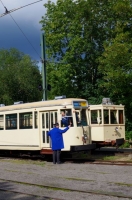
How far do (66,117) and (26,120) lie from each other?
2.34 m

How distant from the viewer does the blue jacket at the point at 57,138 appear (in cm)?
1557

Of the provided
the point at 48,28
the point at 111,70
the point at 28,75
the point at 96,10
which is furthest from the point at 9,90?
the point at 111,70

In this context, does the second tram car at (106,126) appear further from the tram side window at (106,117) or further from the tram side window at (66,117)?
the tram side window at (66,117)

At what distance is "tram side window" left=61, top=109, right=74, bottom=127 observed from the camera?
53.4ft

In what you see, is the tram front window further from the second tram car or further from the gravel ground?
the second tram car

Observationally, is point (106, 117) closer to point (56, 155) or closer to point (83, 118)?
point (83, 118)

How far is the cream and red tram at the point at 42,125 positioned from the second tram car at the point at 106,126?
11.1ft

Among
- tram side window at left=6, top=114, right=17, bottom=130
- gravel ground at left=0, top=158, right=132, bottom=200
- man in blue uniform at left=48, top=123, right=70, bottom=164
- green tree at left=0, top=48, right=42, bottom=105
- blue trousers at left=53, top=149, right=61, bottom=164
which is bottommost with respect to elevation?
gravel ground at left=0, top=158, right=132, bottom=200

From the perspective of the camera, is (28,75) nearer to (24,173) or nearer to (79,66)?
(79,66)

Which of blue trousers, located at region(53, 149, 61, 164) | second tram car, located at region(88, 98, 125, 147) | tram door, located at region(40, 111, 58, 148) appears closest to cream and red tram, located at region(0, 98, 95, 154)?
tram door, located at region(40, 111, 58, 148)

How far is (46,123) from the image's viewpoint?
16938mm

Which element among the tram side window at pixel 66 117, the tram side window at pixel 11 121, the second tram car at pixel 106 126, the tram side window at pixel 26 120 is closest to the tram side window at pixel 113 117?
the second tram car at pixel 106 126

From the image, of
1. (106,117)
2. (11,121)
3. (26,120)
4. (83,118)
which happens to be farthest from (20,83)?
(83,118)

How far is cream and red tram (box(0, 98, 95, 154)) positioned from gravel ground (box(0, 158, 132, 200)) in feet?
4.59
